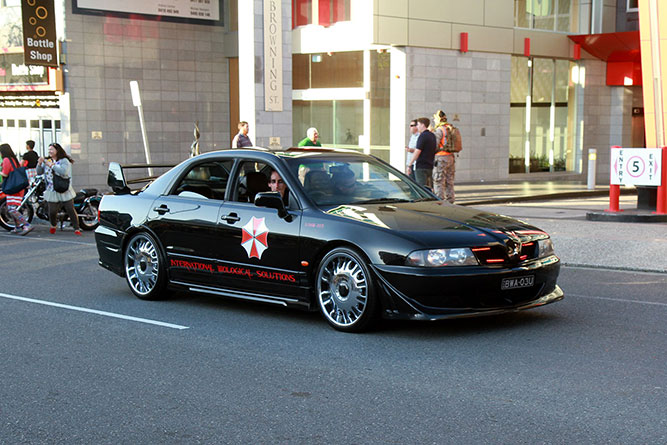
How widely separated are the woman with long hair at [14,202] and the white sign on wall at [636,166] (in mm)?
10684

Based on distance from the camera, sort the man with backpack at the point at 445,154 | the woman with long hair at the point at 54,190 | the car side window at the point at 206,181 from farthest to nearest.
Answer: the man with backpack at the point at 445,154
the woman with long hair at the point at 54,190
the car side window at the point at 206,181

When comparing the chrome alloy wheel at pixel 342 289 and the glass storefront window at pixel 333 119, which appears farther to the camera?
the glass storefront window at pixel 333 119

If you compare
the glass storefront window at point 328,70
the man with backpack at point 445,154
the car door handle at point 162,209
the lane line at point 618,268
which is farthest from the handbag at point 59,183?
the glass storefront window at point 328,70

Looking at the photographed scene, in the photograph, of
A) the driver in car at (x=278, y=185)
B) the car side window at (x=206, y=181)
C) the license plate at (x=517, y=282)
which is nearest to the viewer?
the license plate at (x=517, y=282)

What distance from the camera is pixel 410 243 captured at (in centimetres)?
698

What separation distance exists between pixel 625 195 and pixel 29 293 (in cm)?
1859

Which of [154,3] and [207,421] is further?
[154,3]

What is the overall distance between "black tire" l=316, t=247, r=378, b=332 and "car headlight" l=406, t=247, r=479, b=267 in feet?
1.35

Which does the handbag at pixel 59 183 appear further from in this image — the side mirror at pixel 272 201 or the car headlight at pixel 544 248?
the car headlight at pixel 544 248

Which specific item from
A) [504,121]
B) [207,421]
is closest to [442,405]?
[207,421]

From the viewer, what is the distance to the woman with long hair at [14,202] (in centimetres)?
1625

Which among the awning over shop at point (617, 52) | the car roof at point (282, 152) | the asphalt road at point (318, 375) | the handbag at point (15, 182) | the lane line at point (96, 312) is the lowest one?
the lane line at point (96, 312)

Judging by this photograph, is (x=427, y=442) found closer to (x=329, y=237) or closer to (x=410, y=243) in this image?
(x=410, y=243)

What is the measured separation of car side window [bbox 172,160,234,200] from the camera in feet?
28.2
